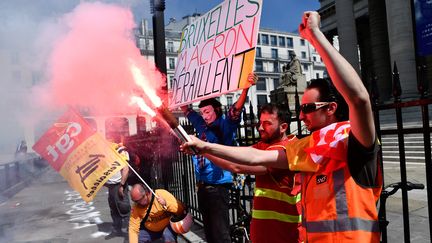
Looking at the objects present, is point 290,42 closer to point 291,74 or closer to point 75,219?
point 291,74

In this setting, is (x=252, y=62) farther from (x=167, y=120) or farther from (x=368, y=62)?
(x=368, y=62)

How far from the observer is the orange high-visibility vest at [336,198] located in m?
1.77

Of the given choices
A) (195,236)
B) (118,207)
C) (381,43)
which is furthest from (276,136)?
(381,43)

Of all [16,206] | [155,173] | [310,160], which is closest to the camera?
[310,160]

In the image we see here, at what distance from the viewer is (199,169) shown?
405 centimetres

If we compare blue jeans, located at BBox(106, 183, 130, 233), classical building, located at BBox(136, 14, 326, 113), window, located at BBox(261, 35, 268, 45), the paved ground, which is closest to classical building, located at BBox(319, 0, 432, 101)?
the paved ground

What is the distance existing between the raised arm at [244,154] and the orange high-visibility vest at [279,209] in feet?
1.10

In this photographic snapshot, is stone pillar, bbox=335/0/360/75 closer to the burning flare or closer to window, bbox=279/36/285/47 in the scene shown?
the burning flare

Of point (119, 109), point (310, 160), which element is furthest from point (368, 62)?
point (310, 160)

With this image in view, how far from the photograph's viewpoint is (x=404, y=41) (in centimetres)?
1916

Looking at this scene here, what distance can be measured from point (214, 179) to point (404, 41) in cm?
1904

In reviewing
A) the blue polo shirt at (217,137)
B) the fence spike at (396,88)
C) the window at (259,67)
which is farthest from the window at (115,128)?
the window at (259,67)

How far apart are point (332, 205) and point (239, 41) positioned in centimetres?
205

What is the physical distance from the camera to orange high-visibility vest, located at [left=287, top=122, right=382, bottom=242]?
5.81 feet
